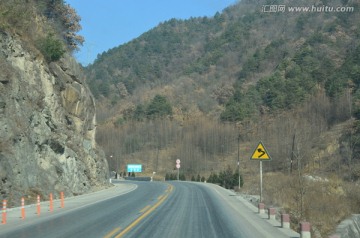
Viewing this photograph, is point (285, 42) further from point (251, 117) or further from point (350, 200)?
point (350, 200)

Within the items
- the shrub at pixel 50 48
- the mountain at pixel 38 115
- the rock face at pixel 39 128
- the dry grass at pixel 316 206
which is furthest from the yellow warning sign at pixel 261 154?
the shrub at pixel 50 48

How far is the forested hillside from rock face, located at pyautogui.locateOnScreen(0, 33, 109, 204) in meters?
33.9

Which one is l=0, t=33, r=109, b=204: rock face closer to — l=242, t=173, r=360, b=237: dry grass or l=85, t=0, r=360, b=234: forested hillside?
l=242, t=173, r=360, b=237: dry grass

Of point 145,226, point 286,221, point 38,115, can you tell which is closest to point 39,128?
point 38,115

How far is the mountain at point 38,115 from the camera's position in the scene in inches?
1085

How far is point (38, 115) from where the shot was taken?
109ft

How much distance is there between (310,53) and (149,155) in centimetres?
5386

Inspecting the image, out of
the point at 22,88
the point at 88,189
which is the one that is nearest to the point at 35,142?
the point at 22,88

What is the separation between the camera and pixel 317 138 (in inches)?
3752

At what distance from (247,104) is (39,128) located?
98.8m

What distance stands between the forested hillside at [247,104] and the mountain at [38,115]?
3362cm

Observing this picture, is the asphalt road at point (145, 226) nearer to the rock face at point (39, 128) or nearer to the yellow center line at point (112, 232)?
the yellow center line at point (112, 232)

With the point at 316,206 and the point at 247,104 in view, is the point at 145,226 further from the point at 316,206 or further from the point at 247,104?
the point at 247,104

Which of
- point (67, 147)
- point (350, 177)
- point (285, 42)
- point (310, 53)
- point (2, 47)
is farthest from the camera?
point (285, 42)
